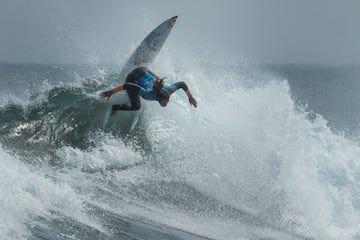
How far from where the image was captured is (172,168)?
13.8 meters

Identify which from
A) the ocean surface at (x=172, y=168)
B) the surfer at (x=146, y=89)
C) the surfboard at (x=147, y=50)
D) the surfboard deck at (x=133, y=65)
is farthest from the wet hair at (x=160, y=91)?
the surfboard at (x=147, y=50)

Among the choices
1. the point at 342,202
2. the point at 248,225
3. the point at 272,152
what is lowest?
the point at 248,225

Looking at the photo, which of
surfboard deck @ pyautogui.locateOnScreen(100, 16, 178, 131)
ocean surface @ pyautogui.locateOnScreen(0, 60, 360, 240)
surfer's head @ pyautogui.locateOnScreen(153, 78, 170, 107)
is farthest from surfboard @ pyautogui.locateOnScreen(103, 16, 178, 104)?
surfer's head @ pyautogui.locateOnScreen(153, 78, 170, 107)

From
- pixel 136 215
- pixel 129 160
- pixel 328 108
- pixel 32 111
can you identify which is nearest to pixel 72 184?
pixel 136 215

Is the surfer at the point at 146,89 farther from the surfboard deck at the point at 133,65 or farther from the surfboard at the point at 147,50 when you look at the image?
the surfboard at the point at 147,50

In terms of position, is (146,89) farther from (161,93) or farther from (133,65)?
(133,65)

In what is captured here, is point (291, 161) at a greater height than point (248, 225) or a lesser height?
greater

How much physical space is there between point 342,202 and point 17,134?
318 inches

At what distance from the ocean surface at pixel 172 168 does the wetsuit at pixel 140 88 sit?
121cm

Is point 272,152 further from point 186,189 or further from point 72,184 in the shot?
point 72,184

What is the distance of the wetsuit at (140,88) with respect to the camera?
13.4 meters

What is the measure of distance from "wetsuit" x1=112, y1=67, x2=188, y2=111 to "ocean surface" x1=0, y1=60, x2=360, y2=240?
121 cm

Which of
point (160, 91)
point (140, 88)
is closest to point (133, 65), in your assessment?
point (140, 88)

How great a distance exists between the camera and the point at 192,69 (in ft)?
68.2
